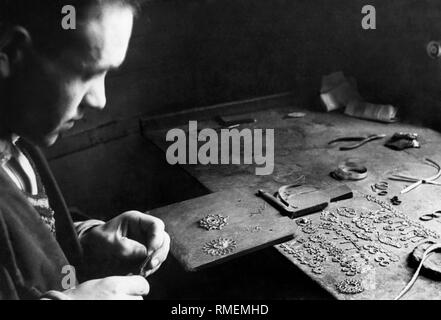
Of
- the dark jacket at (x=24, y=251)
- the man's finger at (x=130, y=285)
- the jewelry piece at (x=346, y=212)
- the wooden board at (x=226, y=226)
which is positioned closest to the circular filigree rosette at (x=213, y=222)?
the wooden board at (x=226, y=226)

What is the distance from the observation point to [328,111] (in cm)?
372

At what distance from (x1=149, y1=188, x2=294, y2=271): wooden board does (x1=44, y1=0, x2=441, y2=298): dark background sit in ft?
1.11

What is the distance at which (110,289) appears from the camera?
1.44 meters

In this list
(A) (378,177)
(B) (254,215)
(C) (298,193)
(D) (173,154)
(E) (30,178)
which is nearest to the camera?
(E) (30,178)

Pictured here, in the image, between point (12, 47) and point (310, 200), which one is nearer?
point (12, 47)

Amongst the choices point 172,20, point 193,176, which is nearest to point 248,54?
point 172,20

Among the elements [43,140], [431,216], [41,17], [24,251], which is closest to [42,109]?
[43,140]

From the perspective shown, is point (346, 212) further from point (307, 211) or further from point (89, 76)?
point (89, 76)

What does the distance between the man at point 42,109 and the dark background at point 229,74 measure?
118cm

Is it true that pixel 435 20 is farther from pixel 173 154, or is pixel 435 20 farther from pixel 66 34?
pixel 66 34

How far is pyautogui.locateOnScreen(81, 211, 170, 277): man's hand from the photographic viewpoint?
1685 mm

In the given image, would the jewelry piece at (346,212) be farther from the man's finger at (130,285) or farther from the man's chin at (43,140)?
the man's chin at (43,140)

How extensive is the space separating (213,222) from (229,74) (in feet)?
5.48

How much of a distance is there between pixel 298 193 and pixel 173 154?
0.92 meters
